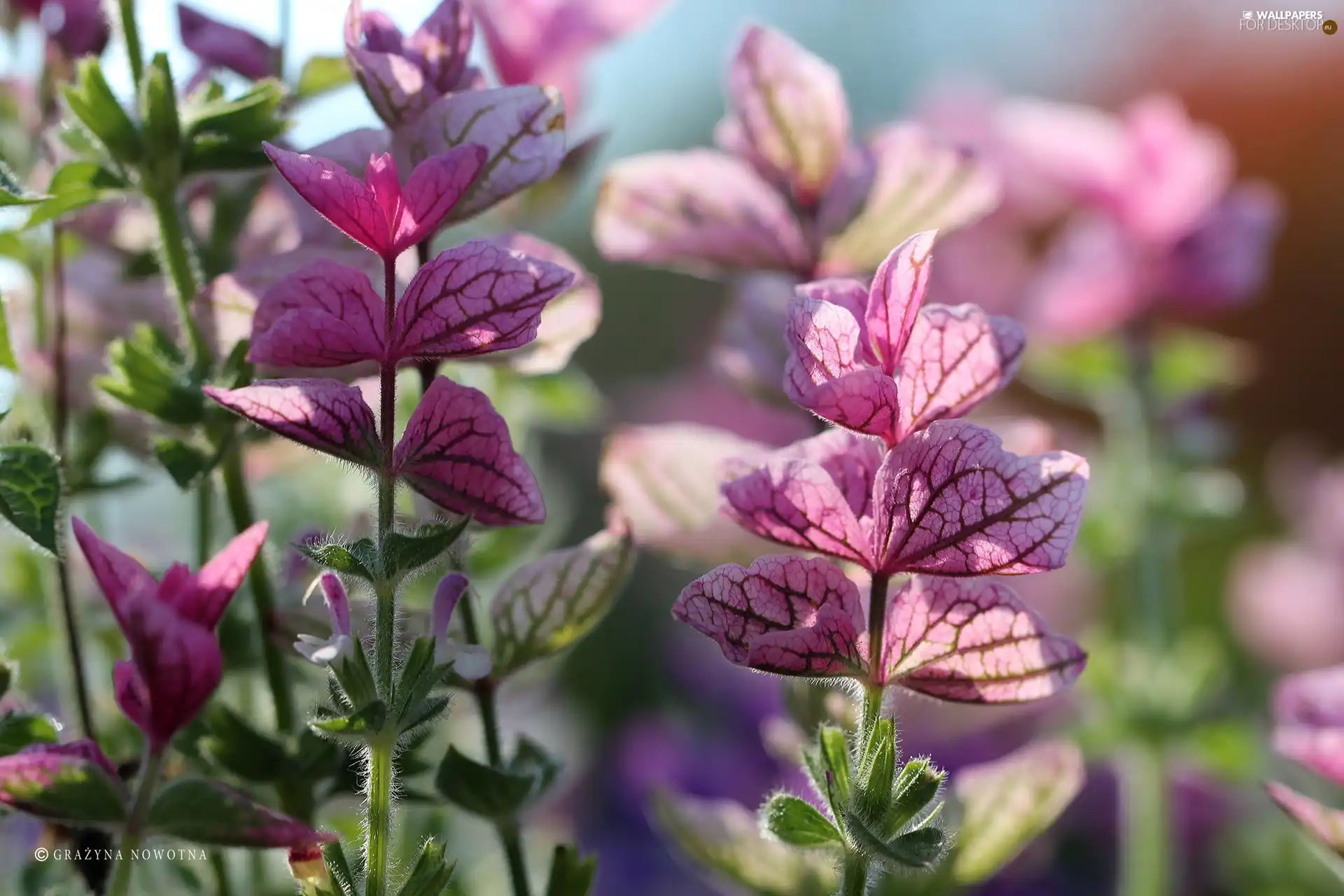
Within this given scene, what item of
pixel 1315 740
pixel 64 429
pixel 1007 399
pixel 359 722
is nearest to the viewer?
pixel 359 722

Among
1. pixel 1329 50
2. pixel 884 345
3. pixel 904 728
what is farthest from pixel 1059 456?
pixel 1329 50

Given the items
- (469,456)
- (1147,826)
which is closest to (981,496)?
(469,456)

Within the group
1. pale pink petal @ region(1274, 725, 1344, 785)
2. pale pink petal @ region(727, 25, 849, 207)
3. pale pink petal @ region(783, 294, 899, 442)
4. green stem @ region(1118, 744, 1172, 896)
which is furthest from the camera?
green stem @ region(1118, 744, 1172, 896)

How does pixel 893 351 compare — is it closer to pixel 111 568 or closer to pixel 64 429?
pixel 111 568

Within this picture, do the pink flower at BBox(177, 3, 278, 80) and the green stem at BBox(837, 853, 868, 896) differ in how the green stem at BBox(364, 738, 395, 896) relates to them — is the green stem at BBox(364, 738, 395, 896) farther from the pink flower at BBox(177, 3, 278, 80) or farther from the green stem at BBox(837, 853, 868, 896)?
the pink flower at BBox(177, 3, 278, 80)

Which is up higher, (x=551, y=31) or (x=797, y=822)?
(x=551, y=31)

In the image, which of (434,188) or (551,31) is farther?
(551,31)

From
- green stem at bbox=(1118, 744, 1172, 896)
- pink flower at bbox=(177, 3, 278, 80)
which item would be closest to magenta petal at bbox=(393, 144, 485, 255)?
pink flower at bbox=(177, 3, 278, 80)
